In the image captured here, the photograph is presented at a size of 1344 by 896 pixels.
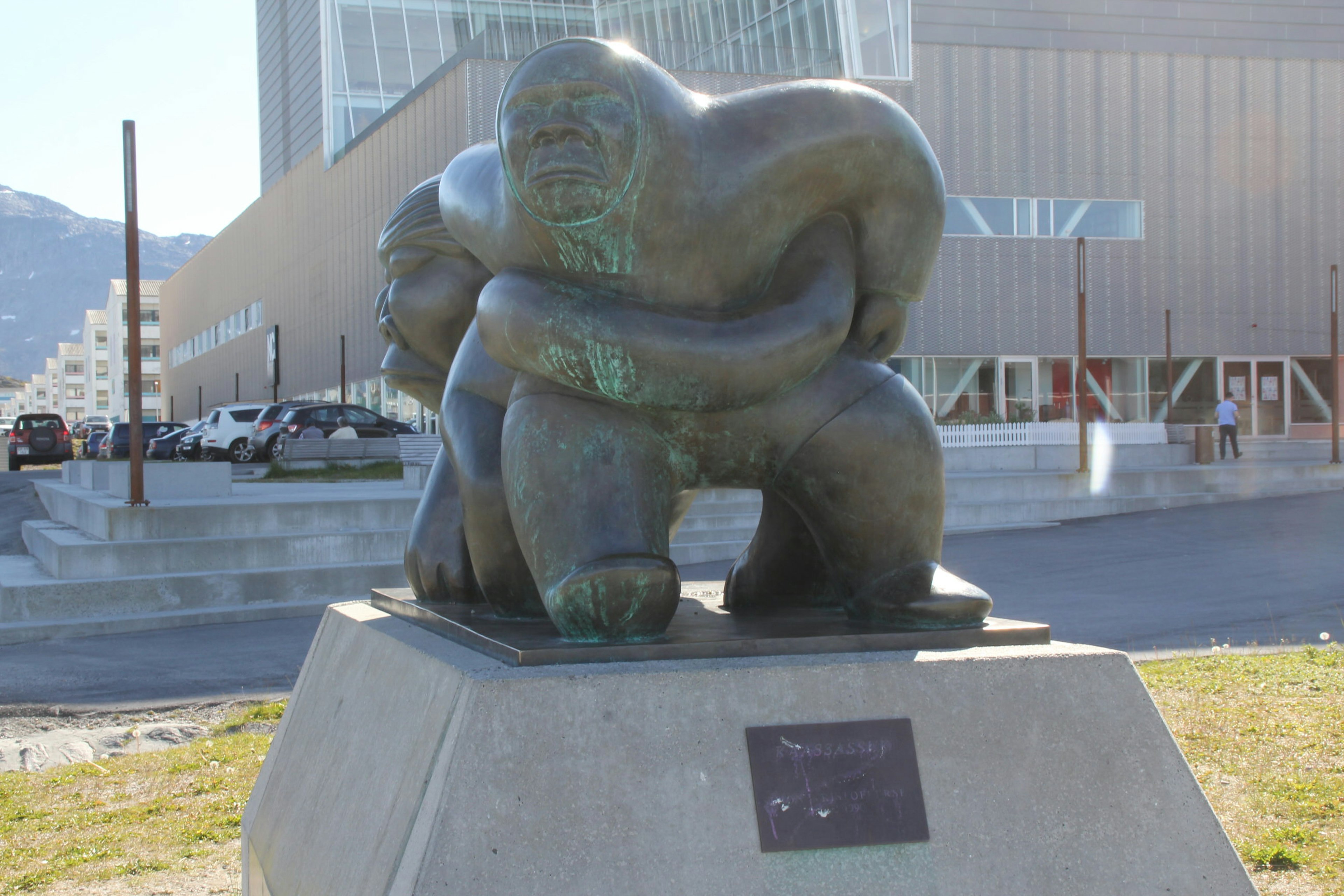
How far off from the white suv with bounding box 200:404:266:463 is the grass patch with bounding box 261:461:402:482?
5.26 meters

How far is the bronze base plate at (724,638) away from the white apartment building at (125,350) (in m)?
76.9

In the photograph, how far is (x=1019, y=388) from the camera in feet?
93.0

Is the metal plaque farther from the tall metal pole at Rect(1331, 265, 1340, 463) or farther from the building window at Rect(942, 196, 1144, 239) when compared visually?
the building window at Rect(942, 196, 1144, 239)

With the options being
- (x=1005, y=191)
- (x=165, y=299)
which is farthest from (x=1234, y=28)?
(x=165, y=299)

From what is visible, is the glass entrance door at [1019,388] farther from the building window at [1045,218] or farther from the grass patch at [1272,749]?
the grass patch at [1272,749]

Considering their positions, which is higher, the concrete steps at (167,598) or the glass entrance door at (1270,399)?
the glass entrance door at (1270,399)

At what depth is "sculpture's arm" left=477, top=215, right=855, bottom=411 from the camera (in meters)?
1.99

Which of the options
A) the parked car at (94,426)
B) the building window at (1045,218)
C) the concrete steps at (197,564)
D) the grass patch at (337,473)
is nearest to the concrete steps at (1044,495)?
the concrete steps at (197,564)

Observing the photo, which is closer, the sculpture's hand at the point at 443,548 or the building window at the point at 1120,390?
the sculpture's hand at the point at 443,548

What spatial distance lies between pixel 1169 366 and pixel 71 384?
113 m

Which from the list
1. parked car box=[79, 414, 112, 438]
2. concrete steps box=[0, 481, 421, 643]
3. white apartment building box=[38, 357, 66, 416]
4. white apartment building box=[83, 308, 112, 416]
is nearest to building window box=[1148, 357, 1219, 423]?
concrete steps box=[0, 481, 421, 643]

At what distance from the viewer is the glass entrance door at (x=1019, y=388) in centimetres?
2809

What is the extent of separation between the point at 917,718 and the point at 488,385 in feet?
3.66

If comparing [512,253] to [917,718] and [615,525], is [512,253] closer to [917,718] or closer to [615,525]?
[615,525]
